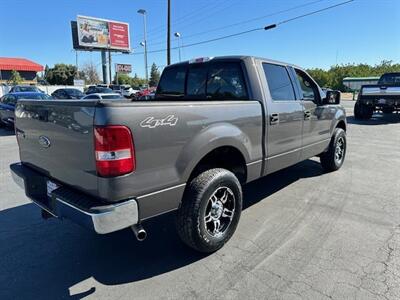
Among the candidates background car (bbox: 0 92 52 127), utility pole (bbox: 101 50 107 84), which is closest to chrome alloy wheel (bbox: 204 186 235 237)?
background car (bbox: 0 92 52 127)

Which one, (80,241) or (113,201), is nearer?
(113,201)

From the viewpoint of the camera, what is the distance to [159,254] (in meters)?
3.30

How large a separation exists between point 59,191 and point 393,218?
3928mm

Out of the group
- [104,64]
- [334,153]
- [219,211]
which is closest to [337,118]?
[334,153]

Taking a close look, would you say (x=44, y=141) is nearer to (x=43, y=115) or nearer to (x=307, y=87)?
(x=43, y=115)

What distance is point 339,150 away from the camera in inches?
249

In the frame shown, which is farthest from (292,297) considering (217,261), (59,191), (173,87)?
(173,87)

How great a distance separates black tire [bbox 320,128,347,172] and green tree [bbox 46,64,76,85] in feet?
253

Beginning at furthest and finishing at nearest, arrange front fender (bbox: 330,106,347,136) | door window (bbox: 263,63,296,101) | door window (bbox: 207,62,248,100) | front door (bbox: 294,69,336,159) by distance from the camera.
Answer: front fender (bbox: 330,106,347,136)
front door (bbox: 294,69,336,159)
door window (bbox: 263,63,296,101)
door window (bbox: 207,62,248,100)

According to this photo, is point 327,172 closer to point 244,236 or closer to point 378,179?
point 378,179

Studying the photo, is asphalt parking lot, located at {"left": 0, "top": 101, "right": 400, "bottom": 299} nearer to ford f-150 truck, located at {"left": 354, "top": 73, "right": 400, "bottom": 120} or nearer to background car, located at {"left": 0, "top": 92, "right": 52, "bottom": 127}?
background car, located at {"left": 0, "top": 92, "right": 52, "bottom": 127}

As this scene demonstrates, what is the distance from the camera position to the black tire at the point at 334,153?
5953 millimetres

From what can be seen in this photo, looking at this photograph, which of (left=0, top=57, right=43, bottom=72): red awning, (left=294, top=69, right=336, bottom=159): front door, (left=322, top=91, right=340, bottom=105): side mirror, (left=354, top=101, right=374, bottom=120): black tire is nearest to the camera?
(left=294, top=69, right=336, bottom=159): front door

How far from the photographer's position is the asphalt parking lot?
273cm
